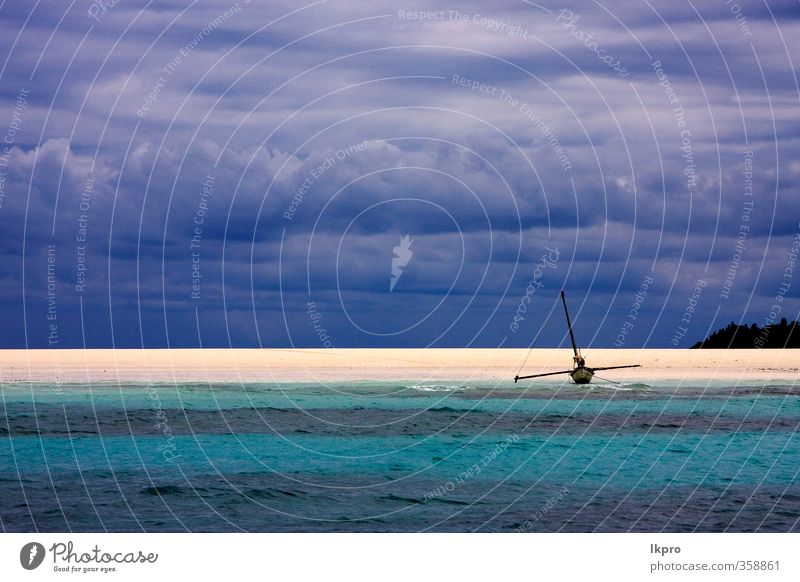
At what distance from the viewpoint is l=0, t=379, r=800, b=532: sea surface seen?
39625 mm

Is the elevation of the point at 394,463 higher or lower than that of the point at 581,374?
lower

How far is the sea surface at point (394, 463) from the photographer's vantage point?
1560 inches

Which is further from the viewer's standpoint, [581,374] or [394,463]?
[581,374]

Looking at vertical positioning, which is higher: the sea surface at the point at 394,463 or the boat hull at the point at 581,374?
the boat hull at the point at 581,374

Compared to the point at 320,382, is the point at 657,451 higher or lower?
lower

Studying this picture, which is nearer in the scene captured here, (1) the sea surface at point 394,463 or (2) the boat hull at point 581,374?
(1) the sea surface at point 394,463

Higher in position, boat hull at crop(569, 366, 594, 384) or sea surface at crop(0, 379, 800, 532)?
boat hull at crop(569, 366, 594, 384)

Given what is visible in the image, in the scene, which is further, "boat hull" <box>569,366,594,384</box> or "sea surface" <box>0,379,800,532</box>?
"boat hull" <box>569,366,594,384</box>

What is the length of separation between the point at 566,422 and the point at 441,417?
341 inches

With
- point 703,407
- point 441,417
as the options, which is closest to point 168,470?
point 441,417

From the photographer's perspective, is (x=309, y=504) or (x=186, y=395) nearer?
(x=309, y=504)

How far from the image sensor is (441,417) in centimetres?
7562

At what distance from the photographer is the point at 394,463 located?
53.0 metres
